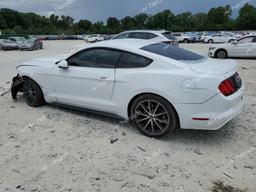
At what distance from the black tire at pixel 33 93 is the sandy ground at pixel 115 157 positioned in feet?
1.89

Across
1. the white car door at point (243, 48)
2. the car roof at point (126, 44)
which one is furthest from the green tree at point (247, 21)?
the car roof at point (126, 44)

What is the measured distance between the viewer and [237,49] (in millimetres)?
15320

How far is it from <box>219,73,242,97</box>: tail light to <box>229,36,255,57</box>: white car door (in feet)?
38.0

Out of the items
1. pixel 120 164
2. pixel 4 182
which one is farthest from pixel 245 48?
pixel 4 182

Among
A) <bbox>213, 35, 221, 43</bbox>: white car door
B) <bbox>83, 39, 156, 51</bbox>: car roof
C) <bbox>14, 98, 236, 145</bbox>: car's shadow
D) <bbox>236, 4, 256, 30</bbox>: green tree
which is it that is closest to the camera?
<bbox>14, 98, 236, 145</bbox>: car's shadow

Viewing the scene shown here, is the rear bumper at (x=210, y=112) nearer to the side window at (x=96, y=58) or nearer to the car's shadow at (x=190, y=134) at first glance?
the car's shadow at (x=190, y=134)

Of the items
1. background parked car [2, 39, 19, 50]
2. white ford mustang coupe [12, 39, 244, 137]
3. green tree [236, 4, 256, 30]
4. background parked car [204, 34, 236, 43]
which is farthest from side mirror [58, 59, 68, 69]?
green tree [236, 4, 256, 30]

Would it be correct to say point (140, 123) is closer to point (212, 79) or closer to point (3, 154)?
point (212, 79)

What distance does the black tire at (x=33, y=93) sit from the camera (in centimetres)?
611

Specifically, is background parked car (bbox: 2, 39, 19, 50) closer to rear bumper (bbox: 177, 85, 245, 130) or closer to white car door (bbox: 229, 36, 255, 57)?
white car door (bbox: 229, 36, 255, 57)

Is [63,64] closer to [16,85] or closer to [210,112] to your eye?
[16,85]

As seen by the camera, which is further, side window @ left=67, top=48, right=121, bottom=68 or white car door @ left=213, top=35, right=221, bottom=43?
white car door @ left=213, top=35, right=221, bottom=43

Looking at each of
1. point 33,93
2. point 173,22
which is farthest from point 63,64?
point 173,22

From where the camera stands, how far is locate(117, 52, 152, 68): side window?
4721mm
